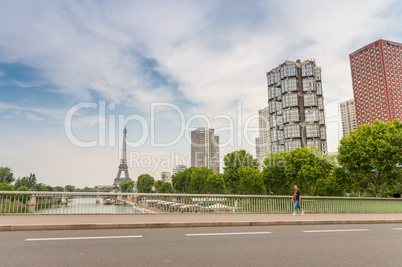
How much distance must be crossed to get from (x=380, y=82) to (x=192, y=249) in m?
207

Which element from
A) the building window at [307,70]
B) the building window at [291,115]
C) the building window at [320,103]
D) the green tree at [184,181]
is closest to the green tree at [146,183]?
the green tree at [184,181]

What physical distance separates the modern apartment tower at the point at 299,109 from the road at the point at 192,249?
339ft

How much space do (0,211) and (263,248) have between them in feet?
37.3

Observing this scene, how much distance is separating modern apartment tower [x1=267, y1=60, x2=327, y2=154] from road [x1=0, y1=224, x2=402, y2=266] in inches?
4069

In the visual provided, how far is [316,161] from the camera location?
45750mm

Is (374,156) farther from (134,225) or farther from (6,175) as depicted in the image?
(6,175)

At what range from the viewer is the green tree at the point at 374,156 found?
1116 inches

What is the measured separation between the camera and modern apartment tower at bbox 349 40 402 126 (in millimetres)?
174000

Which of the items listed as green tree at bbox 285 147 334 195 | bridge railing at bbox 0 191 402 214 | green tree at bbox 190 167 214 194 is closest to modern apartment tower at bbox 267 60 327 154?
green tree at bbox 190 167 214 194

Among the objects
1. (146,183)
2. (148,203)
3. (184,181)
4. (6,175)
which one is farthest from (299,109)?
(6,175)

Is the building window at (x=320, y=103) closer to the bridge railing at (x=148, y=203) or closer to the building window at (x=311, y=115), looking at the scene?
the building window at (x=311, y=115)

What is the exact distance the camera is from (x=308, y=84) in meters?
112

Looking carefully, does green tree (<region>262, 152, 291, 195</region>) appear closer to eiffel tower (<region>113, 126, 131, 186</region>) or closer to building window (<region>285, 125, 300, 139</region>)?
building window (<region>285, 125, 300, 139</region>)

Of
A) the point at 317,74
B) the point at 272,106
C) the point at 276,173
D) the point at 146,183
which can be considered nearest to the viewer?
the point at 276,173
